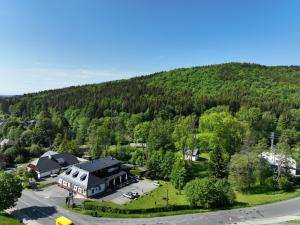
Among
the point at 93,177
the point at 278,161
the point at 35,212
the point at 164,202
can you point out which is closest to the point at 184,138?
the point at 278,161

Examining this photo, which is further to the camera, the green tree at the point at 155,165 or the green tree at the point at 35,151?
the green tree at the point at 35,151

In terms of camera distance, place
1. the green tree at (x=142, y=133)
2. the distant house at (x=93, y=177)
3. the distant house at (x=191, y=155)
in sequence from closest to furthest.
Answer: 1. the distant house at (x=93, y=177)
2. the distant house at (x=191, y=155)
3. the green tree at (x=142, y=133)

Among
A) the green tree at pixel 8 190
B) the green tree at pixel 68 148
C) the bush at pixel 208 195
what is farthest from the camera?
the green tree at pixel 68 148

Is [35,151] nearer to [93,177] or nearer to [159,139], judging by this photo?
[93,177]

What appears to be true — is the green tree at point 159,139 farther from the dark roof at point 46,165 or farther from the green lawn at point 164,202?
the dark roof at point 46,165

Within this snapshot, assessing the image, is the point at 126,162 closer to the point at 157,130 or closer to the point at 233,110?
the point at 157,130

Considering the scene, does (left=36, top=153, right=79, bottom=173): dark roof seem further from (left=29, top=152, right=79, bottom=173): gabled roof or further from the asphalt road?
the asphalt road

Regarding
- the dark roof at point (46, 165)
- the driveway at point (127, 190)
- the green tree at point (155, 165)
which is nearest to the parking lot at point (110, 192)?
the driveway at point (127, 190)
